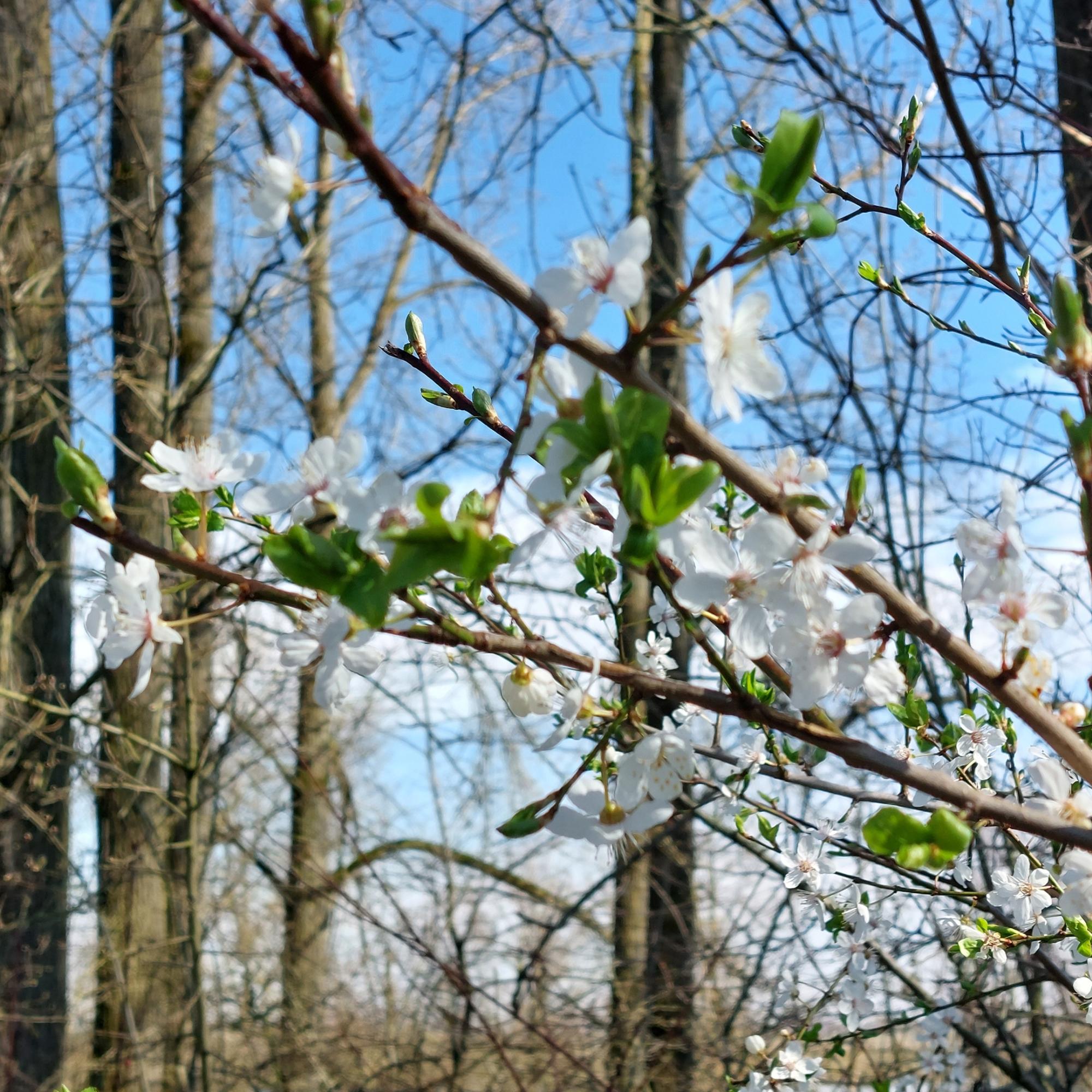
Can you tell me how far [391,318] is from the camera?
22.7 feet

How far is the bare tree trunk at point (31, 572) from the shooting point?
166 inches

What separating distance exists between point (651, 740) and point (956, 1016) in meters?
2.48

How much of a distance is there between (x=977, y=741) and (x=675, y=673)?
2.07 metres

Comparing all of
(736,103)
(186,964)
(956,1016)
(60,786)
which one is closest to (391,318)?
(736,103)

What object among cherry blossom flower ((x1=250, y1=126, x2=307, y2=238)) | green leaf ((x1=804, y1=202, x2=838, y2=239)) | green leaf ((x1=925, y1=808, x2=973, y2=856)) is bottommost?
green leaf ((x1=925, y1=808, x2=973, y2=856))

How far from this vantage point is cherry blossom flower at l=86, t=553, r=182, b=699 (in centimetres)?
68

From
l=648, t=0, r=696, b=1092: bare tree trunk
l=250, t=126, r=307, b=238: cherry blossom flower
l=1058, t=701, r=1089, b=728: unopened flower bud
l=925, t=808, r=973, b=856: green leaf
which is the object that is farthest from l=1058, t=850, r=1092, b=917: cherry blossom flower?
l=648, t=0, r=696, b=1092: bare tree trunk

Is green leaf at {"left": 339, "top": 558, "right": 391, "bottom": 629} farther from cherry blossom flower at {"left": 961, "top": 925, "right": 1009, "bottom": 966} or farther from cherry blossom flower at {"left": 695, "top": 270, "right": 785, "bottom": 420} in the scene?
cherry blossom flower at {"left": 961, "top": 925, "right": 1009, "bottom": 966}

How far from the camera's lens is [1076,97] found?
2.75 m

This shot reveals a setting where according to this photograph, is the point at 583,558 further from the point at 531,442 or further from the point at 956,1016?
the point at 956,1016

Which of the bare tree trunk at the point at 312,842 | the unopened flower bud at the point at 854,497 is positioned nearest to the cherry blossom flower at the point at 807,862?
the unopened flower bud at the point at 854,497

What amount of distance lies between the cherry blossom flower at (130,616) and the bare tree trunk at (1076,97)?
253cm

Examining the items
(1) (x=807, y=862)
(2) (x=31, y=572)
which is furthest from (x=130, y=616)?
(2) (x=31, y=572)

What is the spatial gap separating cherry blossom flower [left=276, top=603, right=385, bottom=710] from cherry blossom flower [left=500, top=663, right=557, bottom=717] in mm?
101
